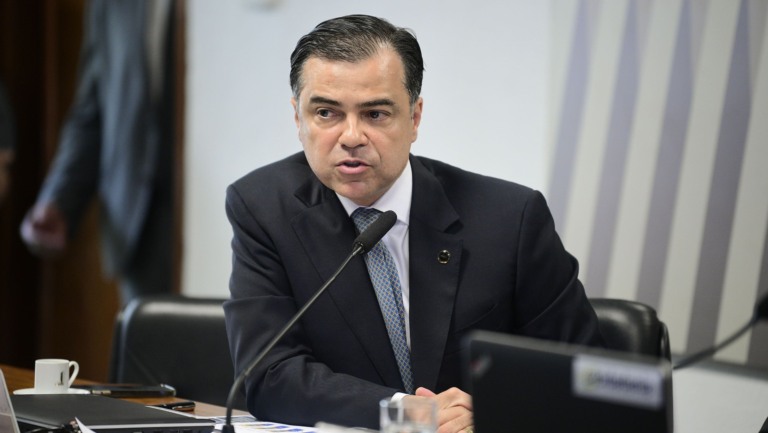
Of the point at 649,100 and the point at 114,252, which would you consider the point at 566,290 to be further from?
the point at 114,252

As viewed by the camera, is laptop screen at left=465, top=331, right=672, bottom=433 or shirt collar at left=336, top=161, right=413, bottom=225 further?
shirt collar at left=336, top=161, right=413, bottom=225

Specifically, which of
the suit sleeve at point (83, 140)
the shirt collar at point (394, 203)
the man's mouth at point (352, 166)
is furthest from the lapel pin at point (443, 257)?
the suit sleeve at point (83, 140)

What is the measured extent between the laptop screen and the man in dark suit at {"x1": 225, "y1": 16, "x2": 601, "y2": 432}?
796mm

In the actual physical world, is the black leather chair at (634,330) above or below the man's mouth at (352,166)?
below

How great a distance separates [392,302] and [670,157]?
109cm

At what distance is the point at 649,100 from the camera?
2.84 meters

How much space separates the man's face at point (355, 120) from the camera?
6.55ft

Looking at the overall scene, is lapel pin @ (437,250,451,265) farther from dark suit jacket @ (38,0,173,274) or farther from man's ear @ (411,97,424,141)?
Result: dark suit jacket @ (38,0,173,274)

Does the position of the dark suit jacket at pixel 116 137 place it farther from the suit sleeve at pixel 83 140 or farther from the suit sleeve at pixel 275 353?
the suit sleeve at pixel 275 353

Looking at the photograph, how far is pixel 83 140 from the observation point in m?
4.38

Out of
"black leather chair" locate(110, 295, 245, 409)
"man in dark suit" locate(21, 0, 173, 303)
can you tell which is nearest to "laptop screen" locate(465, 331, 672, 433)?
"black leather chair" locate(110, 295, 245, 409)

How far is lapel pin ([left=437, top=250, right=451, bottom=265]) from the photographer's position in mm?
2109

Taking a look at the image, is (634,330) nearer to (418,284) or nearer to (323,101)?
(418,284)

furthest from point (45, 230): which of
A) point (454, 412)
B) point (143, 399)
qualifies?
point (454, 412)
